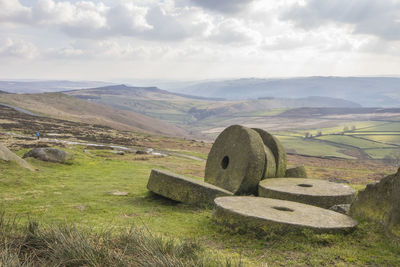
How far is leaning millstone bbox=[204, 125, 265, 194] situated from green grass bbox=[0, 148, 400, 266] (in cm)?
343

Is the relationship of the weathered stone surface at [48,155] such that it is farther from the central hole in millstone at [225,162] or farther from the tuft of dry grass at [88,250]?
the tuft of dry grass at [88,250]

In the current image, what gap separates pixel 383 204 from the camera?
9.25m

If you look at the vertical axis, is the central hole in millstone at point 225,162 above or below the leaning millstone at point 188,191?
above

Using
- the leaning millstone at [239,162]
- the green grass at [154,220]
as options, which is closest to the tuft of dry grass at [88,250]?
the green grass at [154,220]

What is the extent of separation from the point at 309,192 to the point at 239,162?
12.1ft

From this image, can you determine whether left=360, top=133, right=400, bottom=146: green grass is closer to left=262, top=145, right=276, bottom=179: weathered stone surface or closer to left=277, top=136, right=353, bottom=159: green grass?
left=277, top=136, right=353, bottom=159: green grass

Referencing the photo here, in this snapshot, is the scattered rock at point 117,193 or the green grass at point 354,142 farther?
the green grass at point 354,142

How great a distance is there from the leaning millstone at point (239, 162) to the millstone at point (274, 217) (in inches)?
155

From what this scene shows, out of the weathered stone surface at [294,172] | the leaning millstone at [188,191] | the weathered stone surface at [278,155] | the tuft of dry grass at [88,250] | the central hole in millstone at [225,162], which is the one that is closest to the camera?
the tuft of dry grass at [88,250]

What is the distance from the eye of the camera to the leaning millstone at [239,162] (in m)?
15.6

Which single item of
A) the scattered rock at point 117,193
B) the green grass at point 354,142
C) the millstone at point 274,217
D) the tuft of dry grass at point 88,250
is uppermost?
the tuft of dry grass at point 88,250

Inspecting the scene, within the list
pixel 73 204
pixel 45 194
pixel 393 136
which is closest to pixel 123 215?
pixel 73 204

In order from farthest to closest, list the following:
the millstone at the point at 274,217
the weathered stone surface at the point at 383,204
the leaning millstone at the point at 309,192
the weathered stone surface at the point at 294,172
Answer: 1. the weathered stone surface at the point at 294,172
2. the leaning millstone at the point at 309,192
3. the millstone at the point at 274,217
4. the weathered stone surface at the point at 383,204

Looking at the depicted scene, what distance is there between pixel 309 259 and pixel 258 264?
4.59 ft
